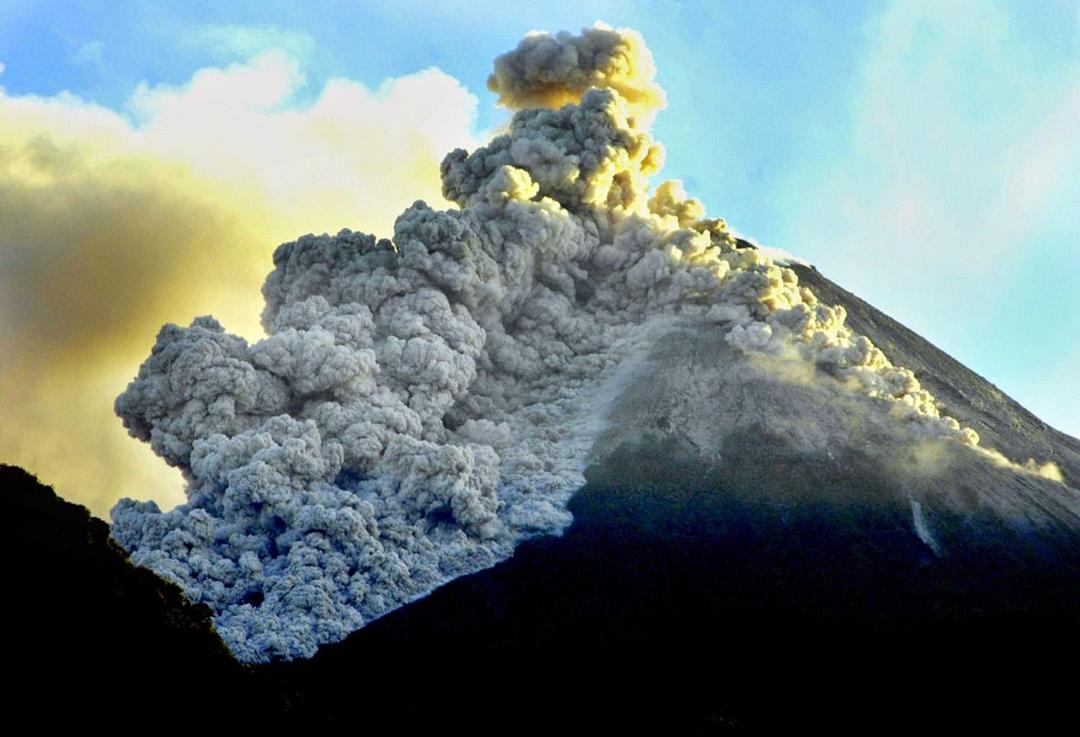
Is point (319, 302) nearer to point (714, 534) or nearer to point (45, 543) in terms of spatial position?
point (714, 534)

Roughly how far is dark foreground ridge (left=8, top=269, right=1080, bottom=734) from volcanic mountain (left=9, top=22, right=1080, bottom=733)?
0.34 ft

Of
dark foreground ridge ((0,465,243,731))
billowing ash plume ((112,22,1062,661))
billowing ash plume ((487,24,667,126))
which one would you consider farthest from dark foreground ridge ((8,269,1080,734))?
billowing ash plume ((487,24,667,126))

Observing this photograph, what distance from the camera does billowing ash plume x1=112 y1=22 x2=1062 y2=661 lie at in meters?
28.4

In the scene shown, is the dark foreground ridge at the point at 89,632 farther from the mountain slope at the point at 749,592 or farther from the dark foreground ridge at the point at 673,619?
the mountain slope at the point at 749,592

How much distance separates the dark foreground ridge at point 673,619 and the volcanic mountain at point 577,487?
0.10 meters

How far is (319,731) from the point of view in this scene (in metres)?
19.5

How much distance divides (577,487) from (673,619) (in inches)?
264

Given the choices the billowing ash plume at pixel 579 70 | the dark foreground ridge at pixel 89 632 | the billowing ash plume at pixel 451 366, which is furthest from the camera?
the billowing ash plume at pixel 579 70

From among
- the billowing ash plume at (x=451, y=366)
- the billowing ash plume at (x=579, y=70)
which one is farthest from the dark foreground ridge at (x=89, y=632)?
the billowing ash plume at (x=579, y=70)

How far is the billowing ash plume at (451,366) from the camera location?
93.0 feet

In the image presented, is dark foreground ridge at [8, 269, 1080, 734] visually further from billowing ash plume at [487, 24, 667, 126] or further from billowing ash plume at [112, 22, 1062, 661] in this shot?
billowing ash plume at [487, 24, 667, 126]

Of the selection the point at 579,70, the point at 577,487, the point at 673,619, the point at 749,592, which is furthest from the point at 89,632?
the point at 579,70

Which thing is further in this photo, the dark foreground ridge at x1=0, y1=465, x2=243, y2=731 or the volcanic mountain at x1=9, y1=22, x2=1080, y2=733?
the volcanic mountain at x1=9, y1=22, x2=1080, y2=733

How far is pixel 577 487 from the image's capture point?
34.1 m
